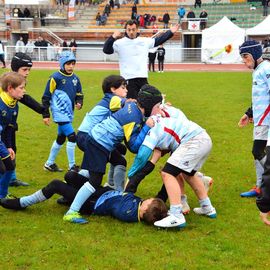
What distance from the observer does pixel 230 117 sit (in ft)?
45.8

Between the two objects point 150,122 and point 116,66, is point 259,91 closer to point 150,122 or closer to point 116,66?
point 150,122

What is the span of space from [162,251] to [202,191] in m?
1.21

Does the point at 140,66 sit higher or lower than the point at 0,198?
higher

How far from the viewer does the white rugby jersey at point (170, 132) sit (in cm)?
551

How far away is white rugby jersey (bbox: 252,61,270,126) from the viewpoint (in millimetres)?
6316

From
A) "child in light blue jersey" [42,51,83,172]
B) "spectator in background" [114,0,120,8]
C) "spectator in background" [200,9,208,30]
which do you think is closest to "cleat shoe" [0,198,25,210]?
"child in light blue jersey" [42,51,83,172]

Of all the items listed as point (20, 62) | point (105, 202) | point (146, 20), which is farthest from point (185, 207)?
→ point (146, 20)

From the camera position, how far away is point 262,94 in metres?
6.36

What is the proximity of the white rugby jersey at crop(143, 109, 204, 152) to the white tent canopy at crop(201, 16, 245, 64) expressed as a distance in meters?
32.4

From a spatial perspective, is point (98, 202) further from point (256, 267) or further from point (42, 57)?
point (42, 57)

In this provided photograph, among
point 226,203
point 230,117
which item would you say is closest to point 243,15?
point 230,117

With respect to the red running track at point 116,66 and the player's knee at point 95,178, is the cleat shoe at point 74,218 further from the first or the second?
the red running track at point 116,66

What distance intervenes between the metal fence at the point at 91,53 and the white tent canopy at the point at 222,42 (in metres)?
1.15

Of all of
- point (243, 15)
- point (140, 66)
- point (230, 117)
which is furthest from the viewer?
point (243, 15)
